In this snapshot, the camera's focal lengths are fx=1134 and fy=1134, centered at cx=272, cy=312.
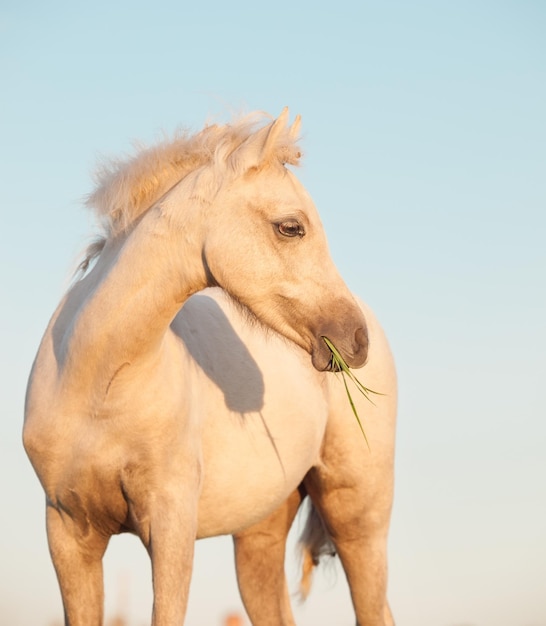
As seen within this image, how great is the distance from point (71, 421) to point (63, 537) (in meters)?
0.64

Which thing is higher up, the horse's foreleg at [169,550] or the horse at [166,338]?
the horse at [166,338]

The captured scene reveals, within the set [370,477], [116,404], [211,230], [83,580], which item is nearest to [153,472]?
[116,404]

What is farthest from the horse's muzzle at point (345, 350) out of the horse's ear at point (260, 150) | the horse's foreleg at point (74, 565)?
the horse's foreleg at point (74, 565)

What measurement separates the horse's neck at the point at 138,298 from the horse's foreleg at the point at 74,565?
810mm

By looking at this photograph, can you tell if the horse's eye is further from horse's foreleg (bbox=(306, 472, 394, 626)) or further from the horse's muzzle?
horse's foreleg (bbox=(306, 472, 394, 626))

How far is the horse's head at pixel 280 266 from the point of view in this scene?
193 inches

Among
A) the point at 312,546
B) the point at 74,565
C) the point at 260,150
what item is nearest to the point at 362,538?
the point at 312,546

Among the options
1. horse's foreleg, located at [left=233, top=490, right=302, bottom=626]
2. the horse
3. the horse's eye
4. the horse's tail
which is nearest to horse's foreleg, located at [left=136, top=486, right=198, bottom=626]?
the horse

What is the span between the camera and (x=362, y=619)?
7.13m

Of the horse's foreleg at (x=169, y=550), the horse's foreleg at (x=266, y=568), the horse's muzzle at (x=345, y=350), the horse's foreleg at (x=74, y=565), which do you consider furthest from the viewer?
the horse's foreleg at (x=266, y=568)

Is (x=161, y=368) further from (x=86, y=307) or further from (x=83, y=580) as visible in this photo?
(x=83, y=580)

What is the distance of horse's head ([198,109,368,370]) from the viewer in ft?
16.1

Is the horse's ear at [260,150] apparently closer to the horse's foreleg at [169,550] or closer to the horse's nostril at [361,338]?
the horse's nostril at [361,338]

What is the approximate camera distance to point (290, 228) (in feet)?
16.1
